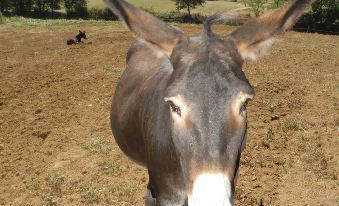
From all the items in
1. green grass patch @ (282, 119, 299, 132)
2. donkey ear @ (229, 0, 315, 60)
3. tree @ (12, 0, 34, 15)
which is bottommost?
green grass patch @ (282, 119, 299, 132)

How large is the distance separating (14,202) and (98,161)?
1.94m

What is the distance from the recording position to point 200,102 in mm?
3307

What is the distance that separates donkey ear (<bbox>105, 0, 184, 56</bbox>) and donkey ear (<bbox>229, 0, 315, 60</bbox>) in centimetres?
58

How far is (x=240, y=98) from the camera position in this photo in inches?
133

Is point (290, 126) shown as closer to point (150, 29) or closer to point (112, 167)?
point (112, 167)

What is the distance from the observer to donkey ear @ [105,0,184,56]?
12.6 ft

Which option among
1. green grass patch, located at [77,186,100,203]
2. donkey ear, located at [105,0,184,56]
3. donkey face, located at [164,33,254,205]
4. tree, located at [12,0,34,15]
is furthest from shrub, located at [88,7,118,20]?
donkey face, located at [164,33,254,205]

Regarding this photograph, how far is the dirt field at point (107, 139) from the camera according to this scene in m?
7.76

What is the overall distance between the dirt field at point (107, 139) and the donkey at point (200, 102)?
0.76 metres

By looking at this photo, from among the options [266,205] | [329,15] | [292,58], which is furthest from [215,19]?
[329,15]

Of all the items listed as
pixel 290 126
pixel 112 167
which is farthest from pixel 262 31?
pixel 290 126

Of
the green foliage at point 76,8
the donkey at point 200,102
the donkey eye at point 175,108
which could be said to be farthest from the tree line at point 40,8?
the donkey eye at point 175,108

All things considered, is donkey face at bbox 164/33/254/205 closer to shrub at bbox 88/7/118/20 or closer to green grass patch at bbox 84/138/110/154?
green grass patch at bbox 84/138/110/154

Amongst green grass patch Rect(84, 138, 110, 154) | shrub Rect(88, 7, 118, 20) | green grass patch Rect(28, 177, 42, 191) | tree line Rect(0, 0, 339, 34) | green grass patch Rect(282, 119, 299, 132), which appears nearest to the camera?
green grass patch Rect(28, 177, 42, 191)
